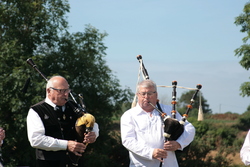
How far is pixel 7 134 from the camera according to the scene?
15.1 metres

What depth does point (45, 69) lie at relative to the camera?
16.6 meters

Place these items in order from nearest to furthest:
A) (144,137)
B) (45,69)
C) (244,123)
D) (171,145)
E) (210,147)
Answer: (171,145) < (144,137) < (45,69) < (210,147) < (244,123)

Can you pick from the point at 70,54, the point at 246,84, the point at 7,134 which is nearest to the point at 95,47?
the point at 70,54

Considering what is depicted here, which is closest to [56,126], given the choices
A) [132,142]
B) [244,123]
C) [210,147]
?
[132,142]

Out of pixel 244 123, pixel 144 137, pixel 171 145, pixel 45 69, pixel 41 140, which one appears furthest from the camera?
pixel 244 123

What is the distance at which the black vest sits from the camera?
5070mm

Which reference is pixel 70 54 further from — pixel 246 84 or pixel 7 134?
pixel 246 84

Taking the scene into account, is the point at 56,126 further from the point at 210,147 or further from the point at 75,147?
the point at 210,147

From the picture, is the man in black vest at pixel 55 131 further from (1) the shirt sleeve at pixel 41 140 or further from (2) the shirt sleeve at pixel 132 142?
(2) the shirt sleeve at pixel 132 142

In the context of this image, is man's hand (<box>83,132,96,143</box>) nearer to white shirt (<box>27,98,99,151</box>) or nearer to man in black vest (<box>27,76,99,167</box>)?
man in black vest (<box>27,76,99,167</box>)

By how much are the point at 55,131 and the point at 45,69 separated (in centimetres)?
1173

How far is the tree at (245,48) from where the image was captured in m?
18.8

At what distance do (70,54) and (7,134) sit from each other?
392cm

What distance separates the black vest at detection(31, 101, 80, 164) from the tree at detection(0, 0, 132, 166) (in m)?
9.75
